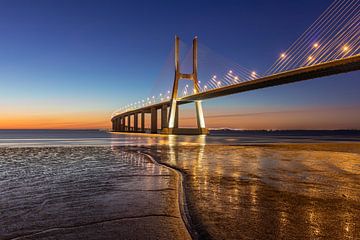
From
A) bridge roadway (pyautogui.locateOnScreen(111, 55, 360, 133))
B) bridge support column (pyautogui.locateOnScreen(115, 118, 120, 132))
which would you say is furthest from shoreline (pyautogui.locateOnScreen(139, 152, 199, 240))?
bridge support column (pyautogui.locateOnScreen(115, 118, 120, 132))

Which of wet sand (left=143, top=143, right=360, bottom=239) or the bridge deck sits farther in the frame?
the bridge deck

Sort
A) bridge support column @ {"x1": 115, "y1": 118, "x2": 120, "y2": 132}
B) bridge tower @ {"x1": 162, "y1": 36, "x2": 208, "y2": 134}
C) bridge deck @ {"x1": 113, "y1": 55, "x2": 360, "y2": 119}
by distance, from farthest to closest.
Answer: bridge support column @ {"x1": 115, "y1": 118, "x2": 120, "y2": 132} → bridge tower @ {"x1": 162, "y1": 36, "x2": 208, "y2": 134} → bridge deck @ {"x1": 113, "y1": 55, "x2": 360, "y2": 119}

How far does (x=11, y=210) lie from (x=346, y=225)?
4.51 metres

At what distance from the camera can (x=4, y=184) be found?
7.02 m

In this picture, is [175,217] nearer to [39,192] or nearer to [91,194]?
[91,194]

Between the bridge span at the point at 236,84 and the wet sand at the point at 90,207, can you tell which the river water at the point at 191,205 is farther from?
the bridge span at the point at 236,84

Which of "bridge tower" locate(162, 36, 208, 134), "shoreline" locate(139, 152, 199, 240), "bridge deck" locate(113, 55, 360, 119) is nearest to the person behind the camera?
"shoreline" locate(139, 152, 199, 240)

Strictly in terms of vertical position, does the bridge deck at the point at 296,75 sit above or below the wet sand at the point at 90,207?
above

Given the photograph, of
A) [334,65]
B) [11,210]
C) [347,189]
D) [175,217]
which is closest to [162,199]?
[175,217]

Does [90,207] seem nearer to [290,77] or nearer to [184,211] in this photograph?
[184,211]

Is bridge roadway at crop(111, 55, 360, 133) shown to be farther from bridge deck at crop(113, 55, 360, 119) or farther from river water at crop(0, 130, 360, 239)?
river water at crop(0, 130, 360, 239)

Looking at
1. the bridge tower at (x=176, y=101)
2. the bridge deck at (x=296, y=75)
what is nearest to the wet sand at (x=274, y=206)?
the bridge deck at (x=296, y=75)

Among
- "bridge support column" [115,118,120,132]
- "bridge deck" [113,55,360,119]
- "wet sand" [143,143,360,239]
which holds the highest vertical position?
"bridge deck" [113,55,360,119]

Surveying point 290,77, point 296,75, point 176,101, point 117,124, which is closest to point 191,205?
point 296,75
